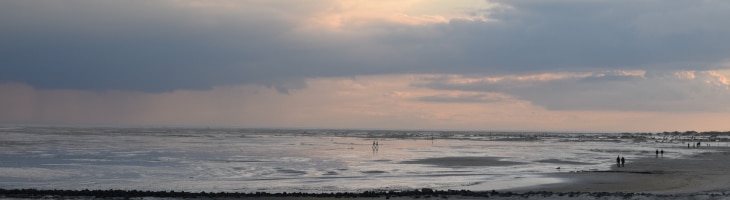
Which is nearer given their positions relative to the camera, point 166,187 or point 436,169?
point 166,187

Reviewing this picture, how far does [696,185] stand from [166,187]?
71.9ft

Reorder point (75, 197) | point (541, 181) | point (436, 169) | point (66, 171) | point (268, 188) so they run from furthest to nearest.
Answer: point (436, 169) < point (66, 171) < point (541, 181) < point (268, 188) < point (75, 197)

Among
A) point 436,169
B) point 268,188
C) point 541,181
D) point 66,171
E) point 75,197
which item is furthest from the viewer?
point 436,169

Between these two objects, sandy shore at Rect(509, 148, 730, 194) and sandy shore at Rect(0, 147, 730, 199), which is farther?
sandy shore at Rect(509, 148, 730, 194)

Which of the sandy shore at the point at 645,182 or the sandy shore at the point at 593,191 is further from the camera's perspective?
the sandy shore at the point at 645,182

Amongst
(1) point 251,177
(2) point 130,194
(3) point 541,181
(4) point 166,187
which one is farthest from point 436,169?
(2) point 130,194

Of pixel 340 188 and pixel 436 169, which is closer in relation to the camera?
pixel 340 188

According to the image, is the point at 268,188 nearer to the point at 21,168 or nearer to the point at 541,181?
the point at 541,181

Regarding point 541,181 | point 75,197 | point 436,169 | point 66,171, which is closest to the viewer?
point 75,197

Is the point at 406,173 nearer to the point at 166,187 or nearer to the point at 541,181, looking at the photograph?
the point at 541,181

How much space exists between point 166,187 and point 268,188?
4146 millimetres

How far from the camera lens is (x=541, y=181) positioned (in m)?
32.9

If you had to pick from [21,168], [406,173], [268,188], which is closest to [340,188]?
[268,188]

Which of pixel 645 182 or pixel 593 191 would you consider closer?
pixel 593 191
